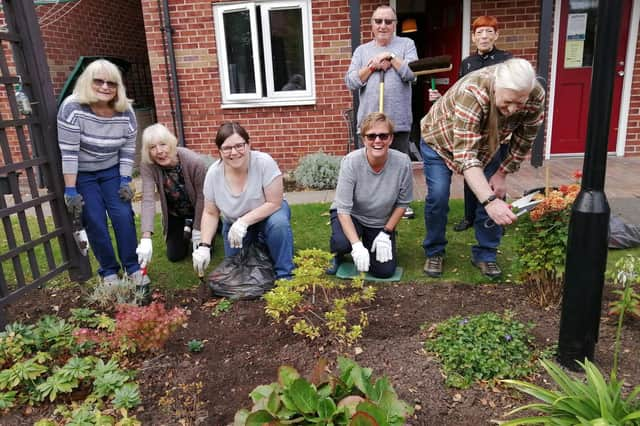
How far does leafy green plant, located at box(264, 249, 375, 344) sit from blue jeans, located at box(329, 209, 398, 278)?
475 millimetres

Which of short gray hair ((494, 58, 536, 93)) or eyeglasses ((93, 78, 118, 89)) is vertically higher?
eyeglasses ((93, 78, 118, 89))

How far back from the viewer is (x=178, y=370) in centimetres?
248

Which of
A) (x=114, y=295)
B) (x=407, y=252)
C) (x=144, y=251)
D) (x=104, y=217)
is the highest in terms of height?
(x=104, y=217)

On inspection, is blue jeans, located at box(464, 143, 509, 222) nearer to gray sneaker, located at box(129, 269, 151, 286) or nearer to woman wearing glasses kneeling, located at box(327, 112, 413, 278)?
woman wearing glasses kneeling, located at box(327, 112, 413, 278)

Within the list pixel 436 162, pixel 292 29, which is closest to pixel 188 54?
pixel 292 29

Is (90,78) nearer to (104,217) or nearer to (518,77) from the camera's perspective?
(104,217)

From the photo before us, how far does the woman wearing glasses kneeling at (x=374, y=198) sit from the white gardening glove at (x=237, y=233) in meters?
0.68

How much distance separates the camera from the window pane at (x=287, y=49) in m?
6.79

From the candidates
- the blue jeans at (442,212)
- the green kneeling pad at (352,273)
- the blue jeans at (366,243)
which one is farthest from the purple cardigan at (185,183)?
the blue jeans at (442,212)

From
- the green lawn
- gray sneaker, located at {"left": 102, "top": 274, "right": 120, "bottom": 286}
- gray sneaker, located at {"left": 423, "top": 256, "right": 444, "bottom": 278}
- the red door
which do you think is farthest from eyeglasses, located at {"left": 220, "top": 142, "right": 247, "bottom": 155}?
the red door

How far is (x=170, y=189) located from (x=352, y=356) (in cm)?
214

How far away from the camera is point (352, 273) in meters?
3.69

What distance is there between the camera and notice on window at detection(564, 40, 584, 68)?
6.64m

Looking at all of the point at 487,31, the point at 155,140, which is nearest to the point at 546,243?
the point at 487,31
